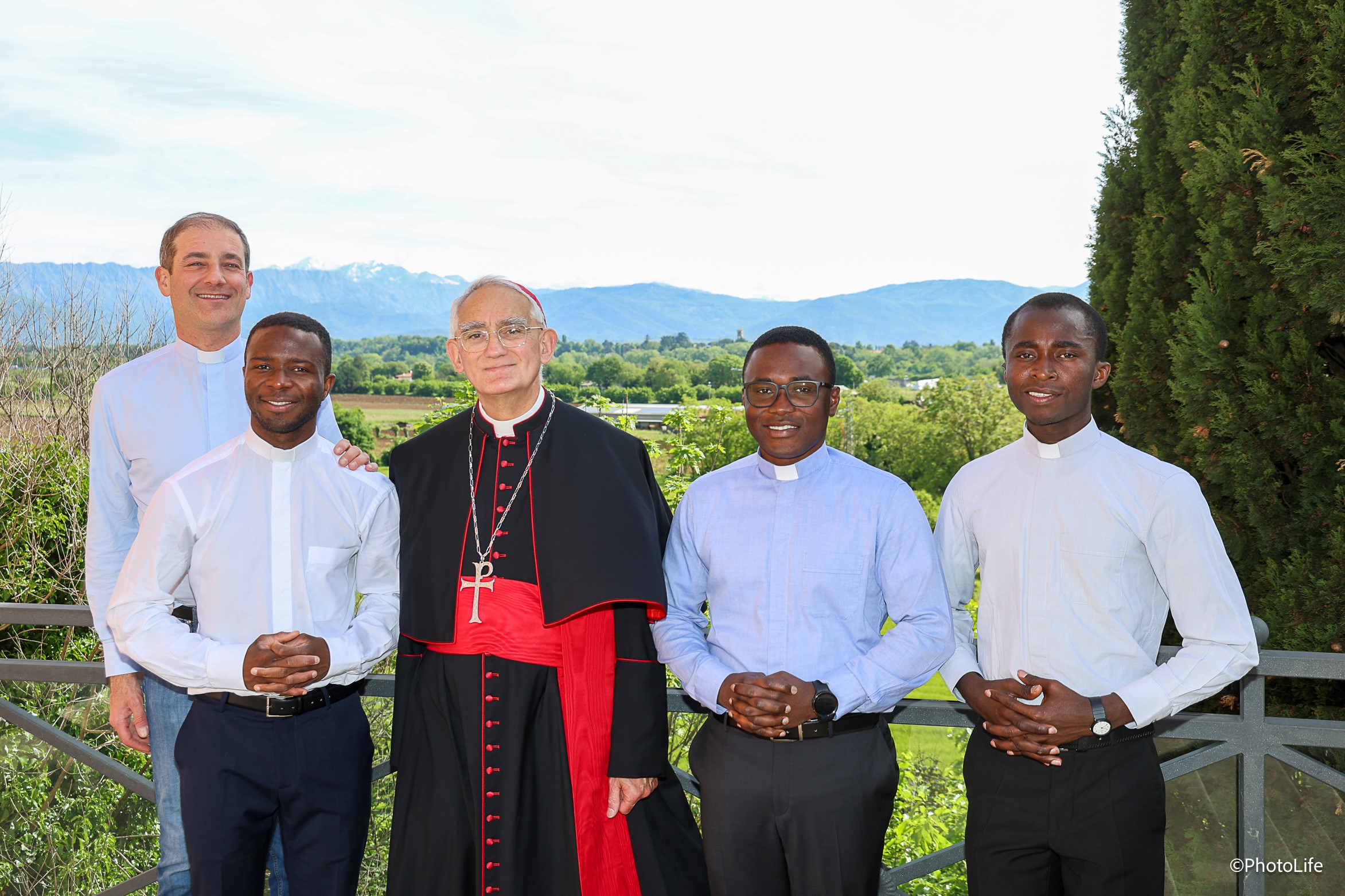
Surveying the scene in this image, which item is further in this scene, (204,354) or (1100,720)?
(204,354)

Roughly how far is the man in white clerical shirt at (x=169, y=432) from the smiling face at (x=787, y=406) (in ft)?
3.62

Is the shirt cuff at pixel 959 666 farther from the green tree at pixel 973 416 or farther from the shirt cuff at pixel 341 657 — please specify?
the green tree at pixel 973 416

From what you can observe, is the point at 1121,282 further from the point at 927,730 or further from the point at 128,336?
the point at 128,336

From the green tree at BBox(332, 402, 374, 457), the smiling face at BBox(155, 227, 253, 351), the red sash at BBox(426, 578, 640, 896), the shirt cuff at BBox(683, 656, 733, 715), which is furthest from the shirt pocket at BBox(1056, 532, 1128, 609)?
the green tree at BBox(332, 402, 374, 457)

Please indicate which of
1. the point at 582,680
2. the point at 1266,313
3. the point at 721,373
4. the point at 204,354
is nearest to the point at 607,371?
the point at 721,373

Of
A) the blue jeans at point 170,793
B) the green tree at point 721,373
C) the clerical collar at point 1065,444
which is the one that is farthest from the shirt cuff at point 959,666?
the green tree at point 721,373

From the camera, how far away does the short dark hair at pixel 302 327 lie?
8.50 feet

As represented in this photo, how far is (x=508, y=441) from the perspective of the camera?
2836mm

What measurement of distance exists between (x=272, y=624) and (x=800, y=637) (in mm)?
1371

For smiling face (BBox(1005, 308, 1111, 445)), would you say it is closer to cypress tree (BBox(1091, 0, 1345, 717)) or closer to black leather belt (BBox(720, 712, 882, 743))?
black leather belt (BBox(720, 712, 882, 743))

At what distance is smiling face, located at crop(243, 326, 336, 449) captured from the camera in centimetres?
254

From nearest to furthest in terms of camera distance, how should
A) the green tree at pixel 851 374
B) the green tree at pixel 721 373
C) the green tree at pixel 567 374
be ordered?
the green tree at pixel 567 374, the green tree at pixel 721 373, the green tree at pixel 851 374

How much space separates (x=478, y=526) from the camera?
2750 mm

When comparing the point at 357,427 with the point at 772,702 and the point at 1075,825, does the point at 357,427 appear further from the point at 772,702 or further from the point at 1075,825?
the point at 1075,825
